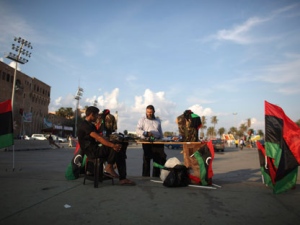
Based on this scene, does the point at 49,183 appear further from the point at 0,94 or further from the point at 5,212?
the point at 0,94

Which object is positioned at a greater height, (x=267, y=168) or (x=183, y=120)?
(x=183, y=120)

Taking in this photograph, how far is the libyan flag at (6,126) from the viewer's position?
679 cm

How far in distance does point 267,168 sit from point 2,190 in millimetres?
5453

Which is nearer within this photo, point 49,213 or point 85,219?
point 85,219

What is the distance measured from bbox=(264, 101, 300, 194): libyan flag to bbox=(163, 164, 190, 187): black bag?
1.73 meters

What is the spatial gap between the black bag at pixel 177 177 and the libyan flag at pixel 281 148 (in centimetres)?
173

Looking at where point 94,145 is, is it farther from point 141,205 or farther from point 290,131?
point 290,131

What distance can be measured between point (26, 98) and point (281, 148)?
2816 inches

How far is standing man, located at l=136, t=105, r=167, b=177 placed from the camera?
6.32 m

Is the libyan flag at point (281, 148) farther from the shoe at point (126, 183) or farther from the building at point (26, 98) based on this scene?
the building at point (26, 98)

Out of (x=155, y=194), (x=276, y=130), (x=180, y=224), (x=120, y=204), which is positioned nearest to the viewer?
(x=180, y=224)

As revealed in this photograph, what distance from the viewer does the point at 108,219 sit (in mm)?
3010

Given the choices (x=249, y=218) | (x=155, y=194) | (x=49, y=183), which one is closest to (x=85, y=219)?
(x=155, y=194)

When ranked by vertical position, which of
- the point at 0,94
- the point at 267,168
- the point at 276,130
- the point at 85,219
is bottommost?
the point at 85,219
